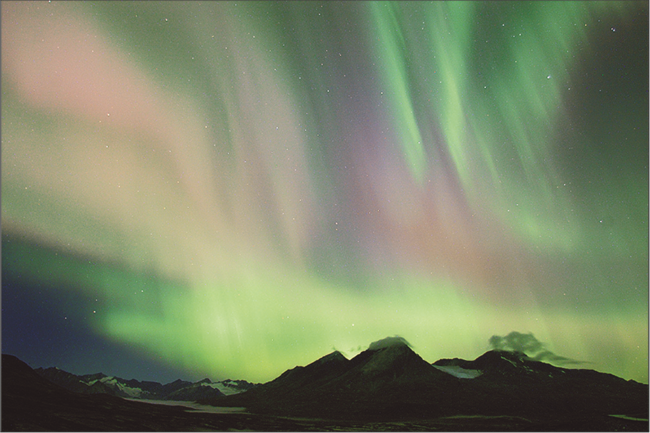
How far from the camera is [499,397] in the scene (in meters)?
173

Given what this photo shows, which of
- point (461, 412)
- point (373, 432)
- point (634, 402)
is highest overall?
point (373, 432)

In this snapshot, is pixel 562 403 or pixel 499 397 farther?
pixel 499 397

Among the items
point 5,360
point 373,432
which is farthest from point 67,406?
point 373,432

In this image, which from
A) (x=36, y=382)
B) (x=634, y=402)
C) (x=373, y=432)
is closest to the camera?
(x=373, y=432)

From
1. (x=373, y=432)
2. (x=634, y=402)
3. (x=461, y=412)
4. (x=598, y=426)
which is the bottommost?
(x=634, y=402)

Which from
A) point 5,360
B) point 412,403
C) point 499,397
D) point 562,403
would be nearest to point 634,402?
point 562,403

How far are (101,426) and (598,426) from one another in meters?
103

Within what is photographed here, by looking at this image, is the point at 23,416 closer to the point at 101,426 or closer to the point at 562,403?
the point at 101,426

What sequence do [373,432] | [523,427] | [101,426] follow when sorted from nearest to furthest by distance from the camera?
[101,426] → [373,432] → [523,427]

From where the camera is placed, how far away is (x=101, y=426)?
202ft

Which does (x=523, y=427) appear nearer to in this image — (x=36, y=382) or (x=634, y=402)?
(x=36, y=382)

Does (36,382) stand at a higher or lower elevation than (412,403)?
higher

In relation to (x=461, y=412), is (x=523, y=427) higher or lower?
higher

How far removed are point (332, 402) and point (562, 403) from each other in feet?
316
